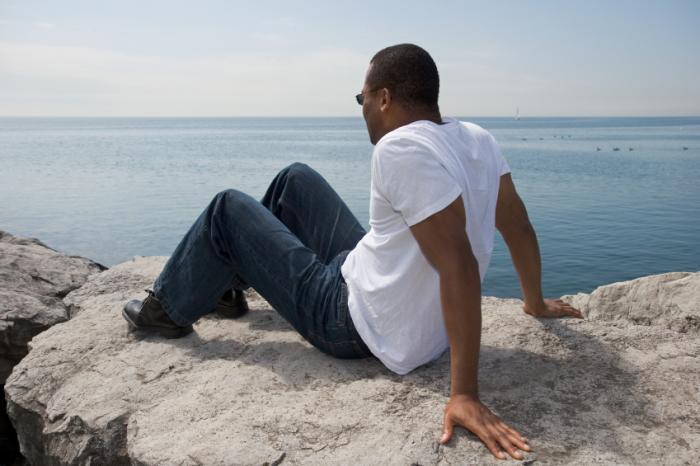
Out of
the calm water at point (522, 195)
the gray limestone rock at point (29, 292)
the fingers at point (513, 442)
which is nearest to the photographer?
the fingers at point (513, 442)

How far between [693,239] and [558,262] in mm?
4559

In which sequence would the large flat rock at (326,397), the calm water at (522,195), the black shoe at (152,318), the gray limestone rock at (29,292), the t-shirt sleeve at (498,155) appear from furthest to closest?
the calm water at (522,195)
the gray limestone rock at (29,292)
the black shoe at (152,318)
the t-shirt sleeve at (498,155)
the large flat rock at (326,397)

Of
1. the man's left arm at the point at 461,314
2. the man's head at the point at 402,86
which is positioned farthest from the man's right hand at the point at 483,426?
the man's head at the point at 402,86

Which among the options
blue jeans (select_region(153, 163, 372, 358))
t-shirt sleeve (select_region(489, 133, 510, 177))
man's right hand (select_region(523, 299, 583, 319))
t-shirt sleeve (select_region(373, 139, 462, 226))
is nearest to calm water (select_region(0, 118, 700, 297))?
man's right hand (select_region(523, 299, 583, 319))

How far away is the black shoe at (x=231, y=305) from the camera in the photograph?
13.4 ft

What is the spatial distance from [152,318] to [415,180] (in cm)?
216

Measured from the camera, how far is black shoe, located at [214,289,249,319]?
4098mm

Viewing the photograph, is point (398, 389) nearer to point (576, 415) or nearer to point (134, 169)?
point (576, 415)

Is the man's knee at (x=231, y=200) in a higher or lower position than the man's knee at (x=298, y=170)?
lower

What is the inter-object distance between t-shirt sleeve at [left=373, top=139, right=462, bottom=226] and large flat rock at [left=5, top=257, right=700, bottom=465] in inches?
38.5

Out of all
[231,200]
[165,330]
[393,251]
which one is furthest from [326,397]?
[165,330]

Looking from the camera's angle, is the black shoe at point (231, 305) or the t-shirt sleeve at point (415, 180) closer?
the t-shirt sleeve at point (415, 180)

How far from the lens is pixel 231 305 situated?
4.09 m

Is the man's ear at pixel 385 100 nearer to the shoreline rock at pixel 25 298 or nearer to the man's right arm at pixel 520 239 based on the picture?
the man's right arm at pixel 520 239
